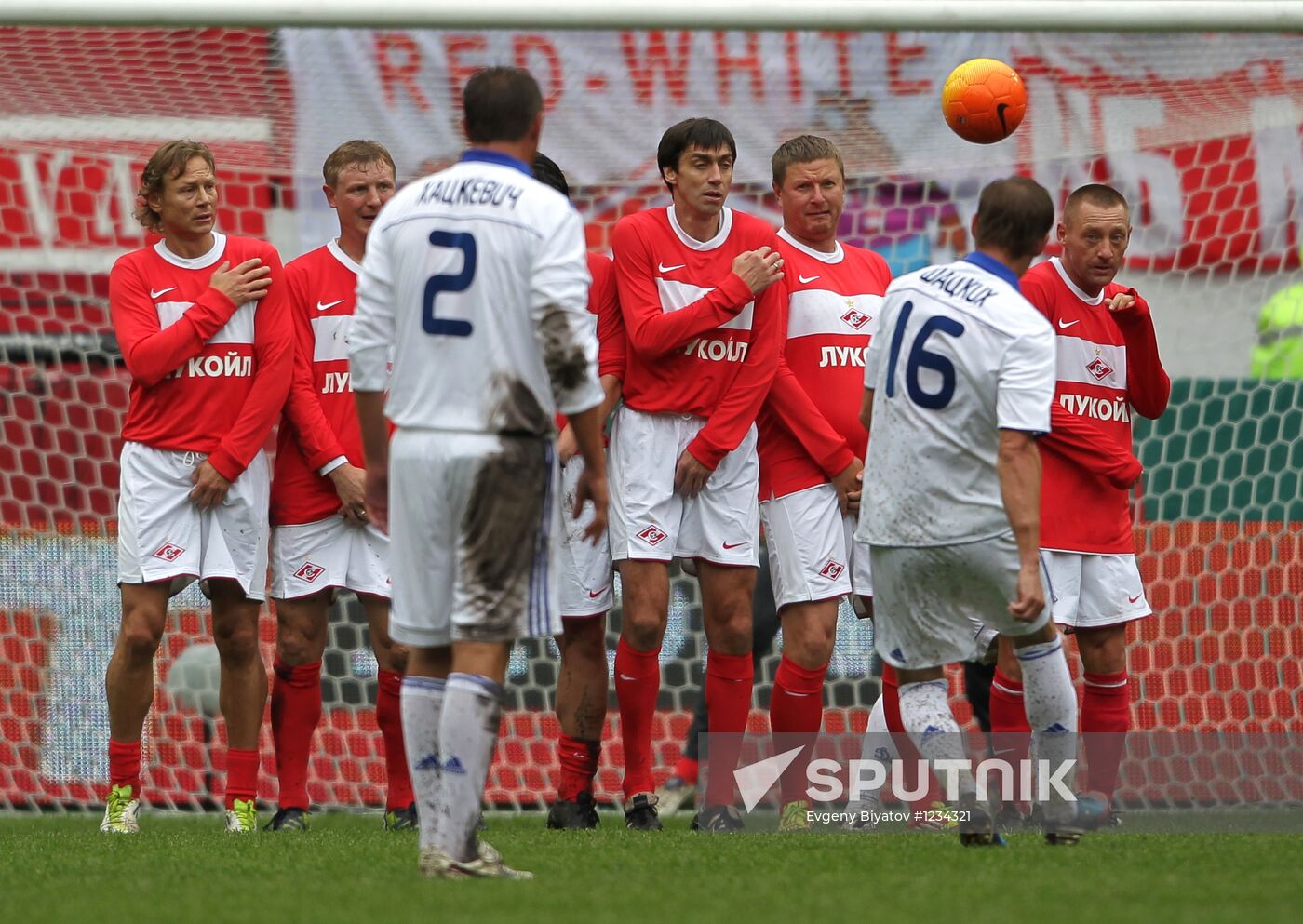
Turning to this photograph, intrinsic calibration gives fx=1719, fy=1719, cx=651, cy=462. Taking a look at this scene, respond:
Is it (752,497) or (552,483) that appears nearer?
(552,483)

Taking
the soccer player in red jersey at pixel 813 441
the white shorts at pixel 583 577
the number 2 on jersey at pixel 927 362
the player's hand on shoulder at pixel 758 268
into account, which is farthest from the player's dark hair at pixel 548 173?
the number 2 on jersey at pixel 927 362

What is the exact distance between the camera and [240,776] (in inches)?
238

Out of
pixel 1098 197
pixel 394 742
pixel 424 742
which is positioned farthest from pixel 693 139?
pixel 424 742

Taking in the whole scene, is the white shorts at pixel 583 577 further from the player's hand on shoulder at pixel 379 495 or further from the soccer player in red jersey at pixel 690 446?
the player's hand on shoulder at pixel 379 495

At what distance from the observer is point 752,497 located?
5.99 meters

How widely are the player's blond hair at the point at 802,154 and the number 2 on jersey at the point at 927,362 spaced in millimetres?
1415

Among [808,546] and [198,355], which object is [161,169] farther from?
[808,546]

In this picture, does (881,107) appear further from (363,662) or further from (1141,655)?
(363,662)

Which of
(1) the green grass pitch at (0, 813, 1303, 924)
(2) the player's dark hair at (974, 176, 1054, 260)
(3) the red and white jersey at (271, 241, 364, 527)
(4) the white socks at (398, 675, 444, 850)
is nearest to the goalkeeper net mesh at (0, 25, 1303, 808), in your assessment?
(3) the red and white jersey at (271, 241, 364, 527)

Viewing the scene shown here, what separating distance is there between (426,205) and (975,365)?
Result: 1574mm

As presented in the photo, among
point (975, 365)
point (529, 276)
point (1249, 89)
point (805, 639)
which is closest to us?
point (529, 276)

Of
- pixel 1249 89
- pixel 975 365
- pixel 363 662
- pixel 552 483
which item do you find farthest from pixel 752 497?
pixel 1249 89

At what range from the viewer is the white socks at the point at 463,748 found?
13.5 feet

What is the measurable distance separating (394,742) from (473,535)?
226 centimetres
